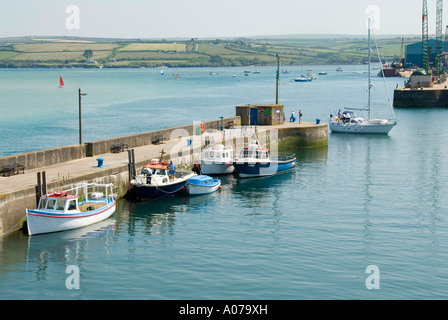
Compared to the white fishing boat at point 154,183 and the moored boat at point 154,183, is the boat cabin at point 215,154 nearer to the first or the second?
the white fishing boat at point 154,183

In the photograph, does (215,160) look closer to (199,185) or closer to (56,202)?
(199,185)

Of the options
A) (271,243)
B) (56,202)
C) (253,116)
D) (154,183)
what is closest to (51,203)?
(56,202)

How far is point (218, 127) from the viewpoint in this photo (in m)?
61.2

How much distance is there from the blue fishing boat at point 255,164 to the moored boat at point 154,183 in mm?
7559

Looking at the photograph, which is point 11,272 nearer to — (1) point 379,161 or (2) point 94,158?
(2) point 94,158

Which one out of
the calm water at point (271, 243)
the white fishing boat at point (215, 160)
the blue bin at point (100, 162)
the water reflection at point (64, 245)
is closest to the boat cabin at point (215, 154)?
the white fishing boat at point (215, 160)

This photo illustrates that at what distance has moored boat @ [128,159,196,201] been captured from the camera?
40.1 m

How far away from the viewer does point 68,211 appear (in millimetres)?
32938

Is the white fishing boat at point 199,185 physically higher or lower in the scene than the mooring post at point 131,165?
lower

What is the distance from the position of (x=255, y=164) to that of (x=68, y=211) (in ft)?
61.9

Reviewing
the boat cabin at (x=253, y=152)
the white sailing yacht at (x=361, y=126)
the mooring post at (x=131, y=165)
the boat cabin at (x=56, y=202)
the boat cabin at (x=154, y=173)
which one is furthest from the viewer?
the white sailing yacht at (x=361, y=126)

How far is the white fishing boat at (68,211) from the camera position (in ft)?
105
